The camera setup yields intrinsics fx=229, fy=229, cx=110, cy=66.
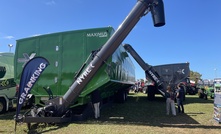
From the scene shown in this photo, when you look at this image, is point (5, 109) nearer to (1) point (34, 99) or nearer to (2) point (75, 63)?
(1) point (34, 99)

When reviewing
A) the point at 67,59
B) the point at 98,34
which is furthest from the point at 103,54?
the point at 67,59

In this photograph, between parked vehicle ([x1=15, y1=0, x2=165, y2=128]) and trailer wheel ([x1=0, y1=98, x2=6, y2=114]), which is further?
trailer wheel ([x1=0, y1=98, x2=6, y2=114])

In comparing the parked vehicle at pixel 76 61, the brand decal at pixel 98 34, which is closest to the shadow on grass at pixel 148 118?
the parked vehicle at pixel 76 61

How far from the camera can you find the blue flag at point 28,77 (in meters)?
6.98

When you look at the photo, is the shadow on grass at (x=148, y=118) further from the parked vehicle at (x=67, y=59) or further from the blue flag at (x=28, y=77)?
the blue flag at (x=28, y=77)

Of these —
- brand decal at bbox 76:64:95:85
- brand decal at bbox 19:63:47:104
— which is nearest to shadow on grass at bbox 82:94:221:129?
brand decal at bbox 76:64:95:85

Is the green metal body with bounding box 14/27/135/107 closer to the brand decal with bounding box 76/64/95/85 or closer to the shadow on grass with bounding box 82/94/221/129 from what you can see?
the brand decal with bounding box 76/64/95/85

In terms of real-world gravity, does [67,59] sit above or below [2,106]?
above

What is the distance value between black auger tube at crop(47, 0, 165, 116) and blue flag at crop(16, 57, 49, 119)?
46.5 inches

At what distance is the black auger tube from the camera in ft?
25.1

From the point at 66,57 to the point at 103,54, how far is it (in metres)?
1.82

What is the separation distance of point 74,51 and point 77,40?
1.44 ft

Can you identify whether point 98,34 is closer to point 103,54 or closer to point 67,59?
point 103,54

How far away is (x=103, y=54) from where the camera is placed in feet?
25.6
